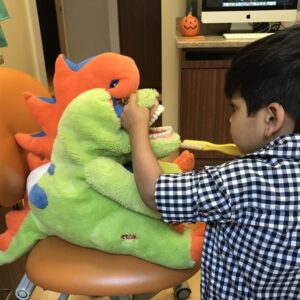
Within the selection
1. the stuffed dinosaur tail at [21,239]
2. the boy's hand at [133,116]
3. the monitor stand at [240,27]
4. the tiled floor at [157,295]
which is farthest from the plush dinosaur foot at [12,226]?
the monitor stand at [240,27]

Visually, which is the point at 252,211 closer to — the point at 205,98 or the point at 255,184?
the point at 255,184

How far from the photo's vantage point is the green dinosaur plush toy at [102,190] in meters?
0.70

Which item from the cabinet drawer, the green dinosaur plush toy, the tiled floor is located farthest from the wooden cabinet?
the green dinosaur plush toy

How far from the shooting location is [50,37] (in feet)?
16.8

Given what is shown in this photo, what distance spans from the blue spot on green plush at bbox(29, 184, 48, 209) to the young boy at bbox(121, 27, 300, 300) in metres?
0.25

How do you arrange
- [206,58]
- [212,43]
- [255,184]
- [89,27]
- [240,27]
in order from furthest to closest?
1. [89,27]
2. [240,27]
3. [206,58]
4. [212,43]
5. [255,184]

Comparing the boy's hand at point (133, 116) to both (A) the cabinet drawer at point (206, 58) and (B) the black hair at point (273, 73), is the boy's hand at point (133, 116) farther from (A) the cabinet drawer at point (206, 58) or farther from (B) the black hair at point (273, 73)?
(A) the cabinet drawer at point (206, 58)

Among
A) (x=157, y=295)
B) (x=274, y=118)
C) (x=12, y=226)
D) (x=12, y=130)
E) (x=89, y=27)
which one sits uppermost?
(x=274, y=118)

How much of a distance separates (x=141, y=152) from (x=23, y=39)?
2001 mm

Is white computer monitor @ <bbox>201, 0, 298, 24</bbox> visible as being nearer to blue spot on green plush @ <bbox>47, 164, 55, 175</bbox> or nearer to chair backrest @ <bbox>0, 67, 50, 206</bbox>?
chair backrest @ <bbox>0, 67, 50, 206</bbox>

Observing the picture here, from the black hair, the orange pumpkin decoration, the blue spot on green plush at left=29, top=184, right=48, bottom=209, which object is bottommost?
the blue spot on green plush at left=29, top=184, right=48, bottom=209

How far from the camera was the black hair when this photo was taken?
1.77ft

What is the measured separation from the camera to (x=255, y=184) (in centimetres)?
53

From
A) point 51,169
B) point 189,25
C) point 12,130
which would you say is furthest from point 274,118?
point 189,25
